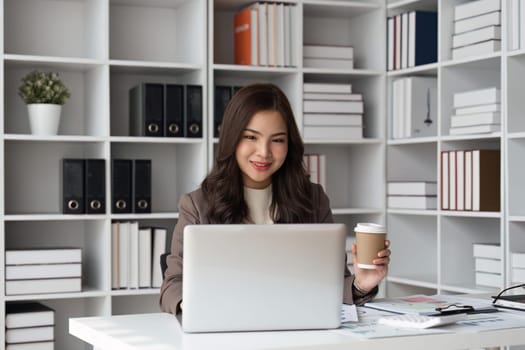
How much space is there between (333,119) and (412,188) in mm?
526

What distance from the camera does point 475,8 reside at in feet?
12.6

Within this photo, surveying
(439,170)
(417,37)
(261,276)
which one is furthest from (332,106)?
(261,276)

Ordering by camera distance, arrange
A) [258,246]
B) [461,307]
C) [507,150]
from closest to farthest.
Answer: [258,246]
[461,307]
[507,150]

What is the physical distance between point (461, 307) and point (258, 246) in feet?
2.00

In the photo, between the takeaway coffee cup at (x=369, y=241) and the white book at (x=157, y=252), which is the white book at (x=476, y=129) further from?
the takeaway coffee cup at (x=369, y=241)

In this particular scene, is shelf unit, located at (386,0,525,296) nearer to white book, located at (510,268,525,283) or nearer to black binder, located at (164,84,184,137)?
white book, located at (510,268,525,283)

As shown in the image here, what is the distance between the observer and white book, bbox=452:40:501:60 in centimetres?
375

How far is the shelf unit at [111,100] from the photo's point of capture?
3896 millimetres

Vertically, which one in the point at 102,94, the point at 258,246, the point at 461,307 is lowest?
the point at 461,307

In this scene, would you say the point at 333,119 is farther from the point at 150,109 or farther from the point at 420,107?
the point at 150,109

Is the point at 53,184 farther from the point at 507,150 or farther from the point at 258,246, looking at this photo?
the point at 258,246

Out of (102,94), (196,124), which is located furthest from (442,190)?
(102,94)

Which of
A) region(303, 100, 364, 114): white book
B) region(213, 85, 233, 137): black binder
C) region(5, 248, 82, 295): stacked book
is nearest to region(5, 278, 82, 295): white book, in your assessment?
region(5, 248, 82, 295): stacked book

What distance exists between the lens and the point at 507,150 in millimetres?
3611
